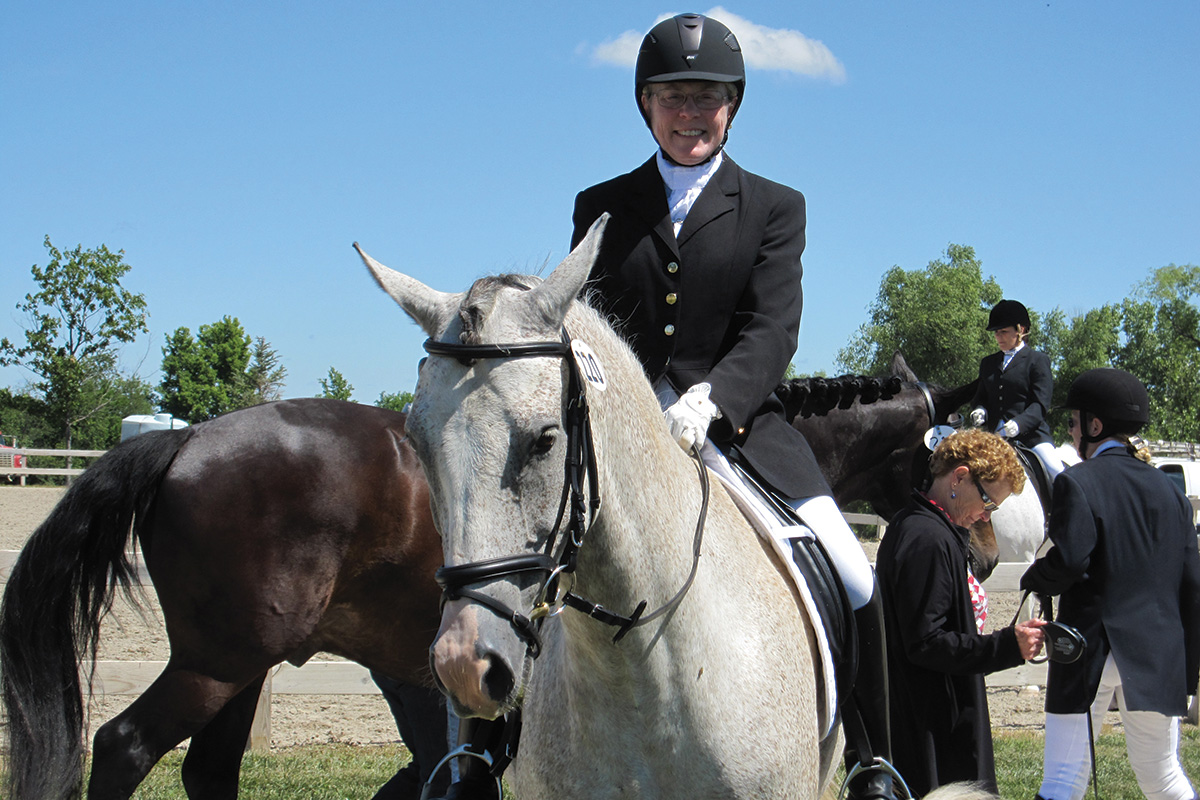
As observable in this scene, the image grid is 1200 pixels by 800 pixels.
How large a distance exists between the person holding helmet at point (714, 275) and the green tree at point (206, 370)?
4881cm

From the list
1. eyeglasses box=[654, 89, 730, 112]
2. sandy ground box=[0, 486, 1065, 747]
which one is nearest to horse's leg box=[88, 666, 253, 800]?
sandy ground box=[0, 486, 1065, 747]

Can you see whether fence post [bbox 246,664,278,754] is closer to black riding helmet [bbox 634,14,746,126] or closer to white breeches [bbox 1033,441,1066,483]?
black riding helmet [bbox 634,14,746,126]

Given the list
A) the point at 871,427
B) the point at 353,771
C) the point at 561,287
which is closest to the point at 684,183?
the point at 561,287

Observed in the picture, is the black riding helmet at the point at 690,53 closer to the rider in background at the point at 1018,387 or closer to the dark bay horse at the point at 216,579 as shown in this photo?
the dark bay horse at the point at 216,579

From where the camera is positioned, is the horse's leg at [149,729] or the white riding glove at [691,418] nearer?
the white riding glove at [691,418]

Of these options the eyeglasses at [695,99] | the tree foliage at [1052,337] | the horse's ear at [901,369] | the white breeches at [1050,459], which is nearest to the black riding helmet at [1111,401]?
the eyeglasses at [695,99]

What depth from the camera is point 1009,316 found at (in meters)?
9.76

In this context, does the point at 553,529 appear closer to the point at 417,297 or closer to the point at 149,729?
the point at 417,297

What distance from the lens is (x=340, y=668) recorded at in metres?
6.76

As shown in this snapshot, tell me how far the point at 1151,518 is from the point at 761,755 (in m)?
2.97

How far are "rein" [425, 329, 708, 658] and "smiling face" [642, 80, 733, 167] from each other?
1194 millimetres

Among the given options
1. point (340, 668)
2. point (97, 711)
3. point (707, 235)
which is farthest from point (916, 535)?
point (97, 711)

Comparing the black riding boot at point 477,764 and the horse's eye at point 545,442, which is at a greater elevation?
the horse's eye at point 545,442

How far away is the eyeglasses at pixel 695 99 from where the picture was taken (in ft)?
9.38
